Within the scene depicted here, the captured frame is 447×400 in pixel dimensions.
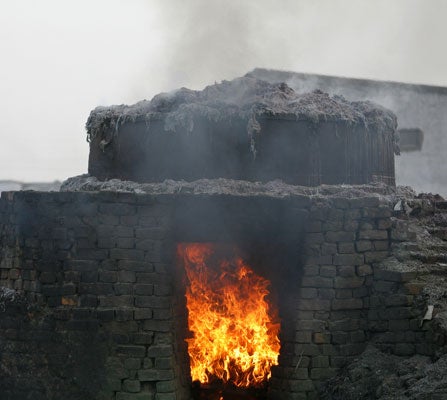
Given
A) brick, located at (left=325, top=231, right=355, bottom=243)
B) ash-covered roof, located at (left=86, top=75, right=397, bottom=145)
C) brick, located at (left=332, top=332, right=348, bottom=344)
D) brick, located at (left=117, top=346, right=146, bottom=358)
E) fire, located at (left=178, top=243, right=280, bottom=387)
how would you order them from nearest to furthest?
brick, located at (left=117, top=346, right=146, bottom=358)
brick, located at (left=332, top=332, right=348, bottom=344)
brick, located at (left=325, top=231, right=355, bottom=243)
fire, located at (left=178, top=243, right=280, bottom=387)
ash-covered roof, located at (left=86, top=75, right=397, bottom=145)

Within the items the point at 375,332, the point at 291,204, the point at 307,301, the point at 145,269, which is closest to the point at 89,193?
the point at 145,269

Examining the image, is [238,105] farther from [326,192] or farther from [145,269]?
[145,269]

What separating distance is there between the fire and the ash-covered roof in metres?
1.85

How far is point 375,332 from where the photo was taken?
695 cm

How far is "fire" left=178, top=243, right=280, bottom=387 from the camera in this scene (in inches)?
303

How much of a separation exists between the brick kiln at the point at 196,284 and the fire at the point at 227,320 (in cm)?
2

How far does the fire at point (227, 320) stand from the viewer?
770 centimetres

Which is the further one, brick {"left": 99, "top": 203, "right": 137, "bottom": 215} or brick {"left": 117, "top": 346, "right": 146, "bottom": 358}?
brick {"left": 99, "top": 203, "right": 137, "bottom": 215}

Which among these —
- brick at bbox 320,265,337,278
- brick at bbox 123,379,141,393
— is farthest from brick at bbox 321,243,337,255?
brick at bbox 123,379,141,393

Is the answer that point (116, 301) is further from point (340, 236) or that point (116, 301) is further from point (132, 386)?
point (340, 236)

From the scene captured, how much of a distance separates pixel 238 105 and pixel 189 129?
2.58 feet

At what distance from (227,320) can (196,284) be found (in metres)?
0.64

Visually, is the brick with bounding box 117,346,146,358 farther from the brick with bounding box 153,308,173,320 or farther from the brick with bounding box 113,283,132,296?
the brick with bounding box 113,283,132,296

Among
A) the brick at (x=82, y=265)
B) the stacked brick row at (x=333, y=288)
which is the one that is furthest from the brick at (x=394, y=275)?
the brick at (x=82, y=265)
